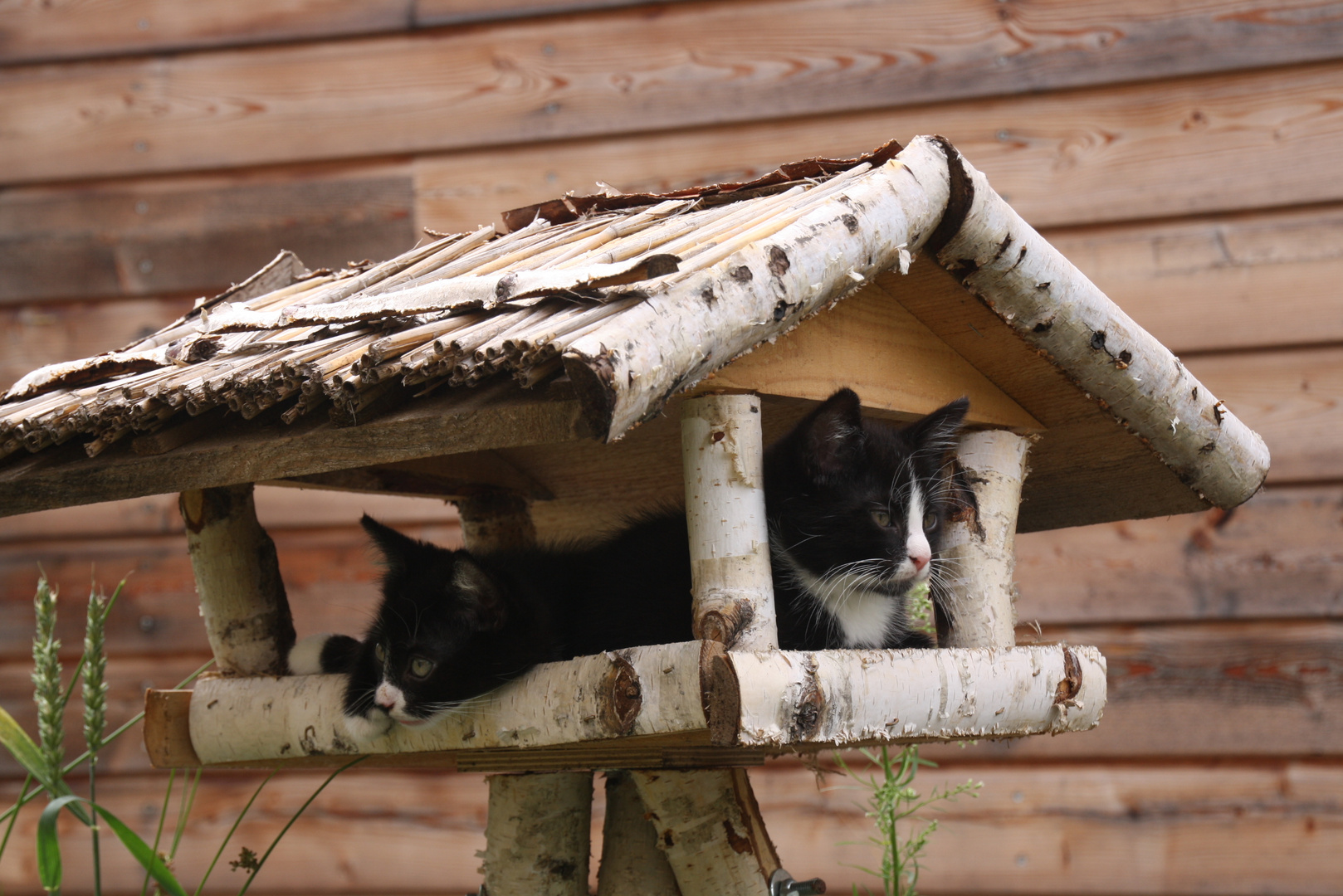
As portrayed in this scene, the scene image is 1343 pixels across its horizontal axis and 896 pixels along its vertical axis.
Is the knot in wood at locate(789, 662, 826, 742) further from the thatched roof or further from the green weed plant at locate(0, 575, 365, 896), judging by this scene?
the green weed plant at locate(0, 575, 365, 896)

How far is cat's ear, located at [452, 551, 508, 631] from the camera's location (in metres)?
1.22

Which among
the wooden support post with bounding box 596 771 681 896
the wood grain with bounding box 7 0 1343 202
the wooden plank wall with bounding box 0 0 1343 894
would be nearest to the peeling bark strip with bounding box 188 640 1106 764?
the wooden support post with bounding box 596 771 681 896

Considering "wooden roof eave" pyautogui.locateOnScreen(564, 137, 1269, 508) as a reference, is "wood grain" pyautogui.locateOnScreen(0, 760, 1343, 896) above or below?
below

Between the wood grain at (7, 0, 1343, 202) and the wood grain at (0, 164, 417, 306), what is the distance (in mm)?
57

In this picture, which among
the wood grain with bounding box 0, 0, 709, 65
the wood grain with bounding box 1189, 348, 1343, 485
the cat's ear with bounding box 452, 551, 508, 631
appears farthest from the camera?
the wood grain with bounding box 0, 0, 709, 65

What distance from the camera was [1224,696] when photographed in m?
2.30

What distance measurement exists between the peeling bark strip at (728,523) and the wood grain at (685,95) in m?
1.55

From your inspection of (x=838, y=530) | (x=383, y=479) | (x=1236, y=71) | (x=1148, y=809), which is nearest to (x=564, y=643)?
(x=838, y=530)

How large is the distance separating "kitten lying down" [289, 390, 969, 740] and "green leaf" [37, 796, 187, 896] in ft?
0.79

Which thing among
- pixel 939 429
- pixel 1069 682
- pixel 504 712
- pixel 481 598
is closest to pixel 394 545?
pixel 481 598

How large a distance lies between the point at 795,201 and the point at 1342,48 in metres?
1.71

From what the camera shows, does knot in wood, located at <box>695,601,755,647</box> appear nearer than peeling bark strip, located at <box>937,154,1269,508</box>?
Yes

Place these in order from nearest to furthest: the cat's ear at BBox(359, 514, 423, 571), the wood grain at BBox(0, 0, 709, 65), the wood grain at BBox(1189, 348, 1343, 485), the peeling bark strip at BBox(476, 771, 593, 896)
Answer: the cat's ear at BBox(359, 514, 423, 571)
the peeling bark strip at BBox(476, 771, 593, 896)
the wood grain at BBox(1189, 348, 1343, 485)
the wood grain at BBox(0, 0, 709, 65)

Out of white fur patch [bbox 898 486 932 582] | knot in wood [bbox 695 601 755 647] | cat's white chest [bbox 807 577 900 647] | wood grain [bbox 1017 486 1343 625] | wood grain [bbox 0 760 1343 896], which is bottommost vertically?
wood grain [bbox 0 760 1343 896]
